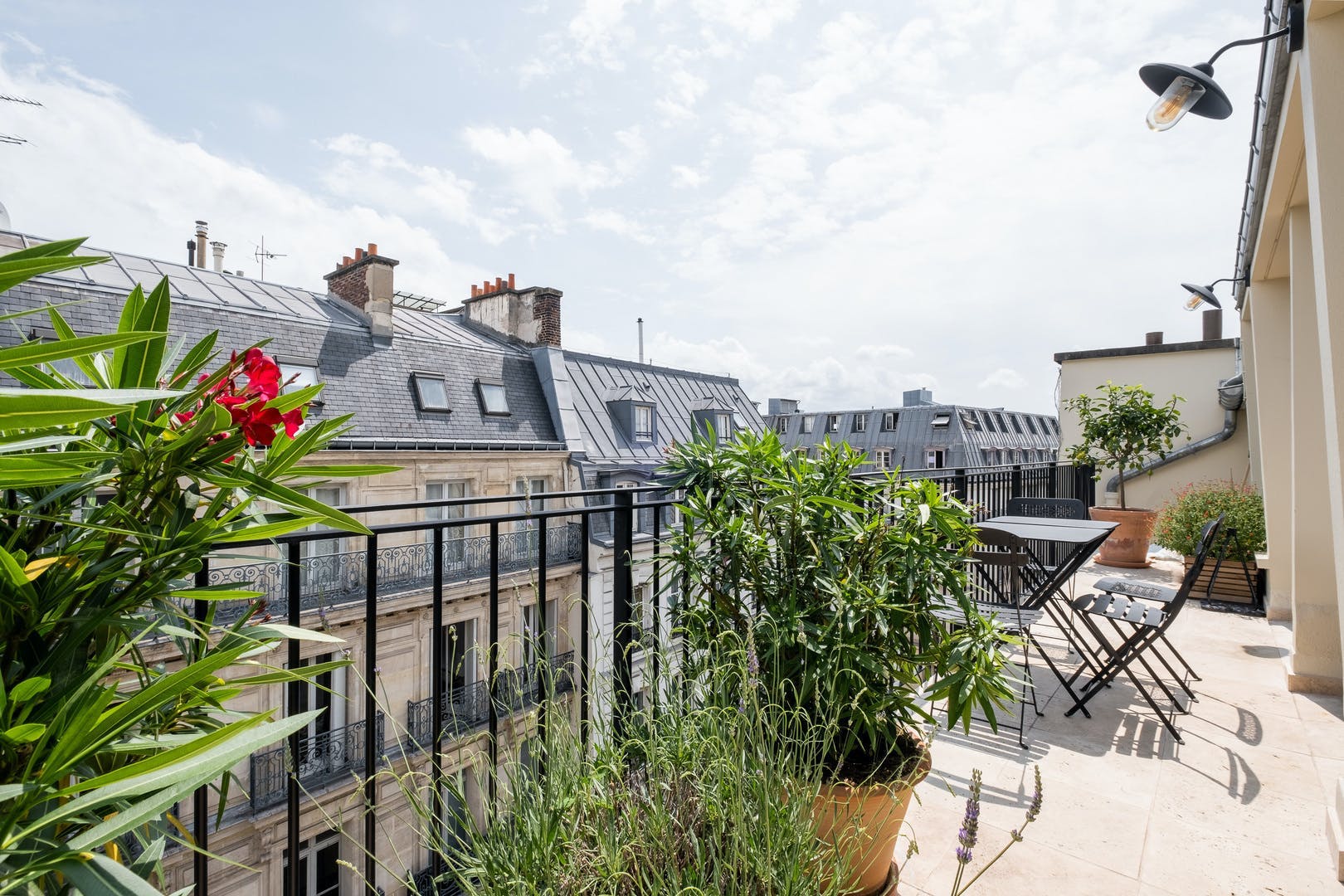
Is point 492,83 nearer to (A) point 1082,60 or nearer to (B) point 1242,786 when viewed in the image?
(A) point 1082,60

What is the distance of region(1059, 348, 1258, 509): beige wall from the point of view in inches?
313

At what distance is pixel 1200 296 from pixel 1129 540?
2773 mm

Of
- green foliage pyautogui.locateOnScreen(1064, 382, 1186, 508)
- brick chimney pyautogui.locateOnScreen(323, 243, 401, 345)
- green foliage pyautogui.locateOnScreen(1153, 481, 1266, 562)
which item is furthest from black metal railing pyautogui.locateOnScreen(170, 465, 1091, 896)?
brick chimney pyautogui.locateOnScreen(323, 243, 401, 345)

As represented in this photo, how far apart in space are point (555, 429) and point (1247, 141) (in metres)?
10.6

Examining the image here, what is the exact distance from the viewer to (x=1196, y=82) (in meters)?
2.95

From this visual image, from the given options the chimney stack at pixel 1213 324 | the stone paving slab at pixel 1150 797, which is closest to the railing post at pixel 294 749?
the stone paving slab at pixel 1150 797

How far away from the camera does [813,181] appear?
523 centimetres

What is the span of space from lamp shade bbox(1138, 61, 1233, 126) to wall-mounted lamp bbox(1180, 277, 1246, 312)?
163 inches

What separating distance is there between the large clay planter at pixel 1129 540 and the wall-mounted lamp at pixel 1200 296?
2329 mm

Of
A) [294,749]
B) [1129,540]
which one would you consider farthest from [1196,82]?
[1129,540]

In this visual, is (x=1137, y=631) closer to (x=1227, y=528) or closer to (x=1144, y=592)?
(x=1144, y=592)

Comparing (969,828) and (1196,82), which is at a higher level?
(1196,82)

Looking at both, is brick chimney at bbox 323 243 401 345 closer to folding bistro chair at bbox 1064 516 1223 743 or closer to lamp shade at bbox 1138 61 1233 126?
lamp shade at bbox 1138 61 1233 126

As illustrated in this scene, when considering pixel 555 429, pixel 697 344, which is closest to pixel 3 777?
pixel 555 429
